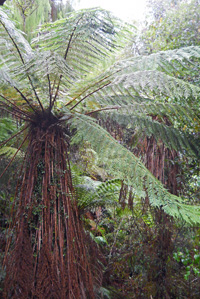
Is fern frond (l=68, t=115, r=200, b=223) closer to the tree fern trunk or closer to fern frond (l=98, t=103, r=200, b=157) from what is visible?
the tree fern trunk

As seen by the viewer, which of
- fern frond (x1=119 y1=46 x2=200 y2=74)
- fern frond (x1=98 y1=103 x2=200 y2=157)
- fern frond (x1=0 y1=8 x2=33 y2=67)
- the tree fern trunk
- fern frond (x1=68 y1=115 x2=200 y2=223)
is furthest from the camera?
fern frond (x1=98 y1=103 x2=200 y2=157)

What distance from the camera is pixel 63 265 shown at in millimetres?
1523

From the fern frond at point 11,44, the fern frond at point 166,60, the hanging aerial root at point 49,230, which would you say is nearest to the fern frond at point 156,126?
the fern frond at point 166,60

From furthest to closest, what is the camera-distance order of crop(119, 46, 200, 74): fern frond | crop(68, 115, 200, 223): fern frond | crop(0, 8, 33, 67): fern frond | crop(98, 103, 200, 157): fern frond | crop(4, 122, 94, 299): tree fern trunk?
crop(98, 103, 200, 157): fern frond
crop(0, 8, 33, 67): fern frond
crop(119, 46, 200, 74): fern frond
crop(4, 122, 94, 299): tree fern trunk
crop(68, 115, 200, 223): fern frond

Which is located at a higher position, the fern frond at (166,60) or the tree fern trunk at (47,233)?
the fern frond at (166,60)

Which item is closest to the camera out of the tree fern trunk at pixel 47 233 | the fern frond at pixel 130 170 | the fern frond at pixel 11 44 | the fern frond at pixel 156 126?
the fern frond at pixel 130 170

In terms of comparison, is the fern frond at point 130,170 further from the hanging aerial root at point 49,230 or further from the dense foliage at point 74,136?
the hanging aerial root at point 49,230

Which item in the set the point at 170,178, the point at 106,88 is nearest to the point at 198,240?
the point at 170,178

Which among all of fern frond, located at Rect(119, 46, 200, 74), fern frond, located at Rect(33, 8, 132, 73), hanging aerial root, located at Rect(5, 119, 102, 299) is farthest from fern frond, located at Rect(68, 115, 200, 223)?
fern frond, located at Rect(33, 8, 132, 73)

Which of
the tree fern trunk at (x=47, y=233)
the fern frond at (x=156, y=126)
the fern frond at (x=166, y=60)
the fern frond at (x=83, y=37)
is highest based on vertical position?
the fern frond at (x=83, y=37)

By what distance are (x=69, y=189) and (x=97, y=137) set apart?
0.49 metres

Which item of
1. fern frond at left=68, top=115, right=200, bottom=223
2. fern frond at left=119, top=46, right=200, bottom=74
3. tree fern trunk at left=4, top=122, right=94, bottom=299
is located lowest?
tree fern trunk at left=4, top=122, right=94, bottom=299

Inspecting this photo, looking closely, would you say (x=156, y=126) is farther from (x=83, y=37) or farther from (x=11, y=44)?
(x=11, y=44)

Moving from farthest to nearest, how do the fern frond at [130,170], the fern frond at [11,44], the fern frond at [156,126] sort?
the fern frond at [156,126] < the fern frond at [11,44] < the fern frond at [130,170]
